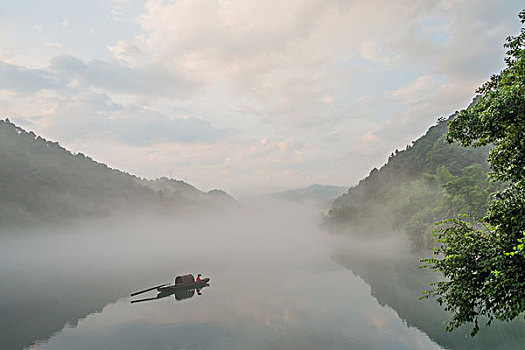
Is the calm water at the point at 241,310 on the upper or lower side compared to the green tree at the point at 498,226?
lower

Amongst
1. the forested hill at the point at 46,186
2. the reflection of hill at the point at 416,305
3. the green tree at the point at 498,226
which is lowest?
the reflection of hill at the point at 416,305

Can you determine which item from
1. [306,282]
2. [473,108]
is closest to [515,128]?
[473,108]

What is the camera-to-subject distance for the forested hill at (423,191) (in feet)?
173

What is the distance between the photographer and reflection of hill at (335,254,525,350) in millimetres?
23484

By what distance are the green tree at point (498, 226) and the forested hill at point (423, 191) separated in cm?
1181

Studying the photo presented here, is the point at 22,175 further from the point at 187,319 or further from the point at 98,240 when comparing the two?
the point at 187,319

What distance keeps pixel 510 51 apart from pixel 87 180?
200137 millimetres

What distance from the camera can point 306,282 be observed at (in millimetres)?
48719

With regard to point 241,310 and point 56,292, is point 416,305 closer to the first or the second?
point 241,310

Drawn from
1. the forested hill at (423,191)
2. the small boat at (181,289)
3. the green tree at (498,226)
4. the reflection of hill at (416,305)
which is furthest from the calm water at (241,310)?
the green tree at (498,226)

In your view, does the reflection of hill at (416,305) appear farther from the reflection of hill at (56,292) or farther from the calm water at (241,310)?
the reflection of hill at (56,292)

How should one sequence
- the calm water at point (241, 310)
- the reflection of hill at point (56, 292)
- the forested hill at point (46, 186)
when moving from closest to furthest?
the calm water at point (241, 310) < the reflection of hill at point (56, 292) < the forested hill at point (46, 186)

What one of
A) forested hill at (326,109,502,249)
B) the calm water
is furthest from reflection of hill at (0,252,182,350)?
forested hill at (326,109,502,249)

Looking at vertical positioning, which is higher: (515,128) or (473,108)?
(473,108)
